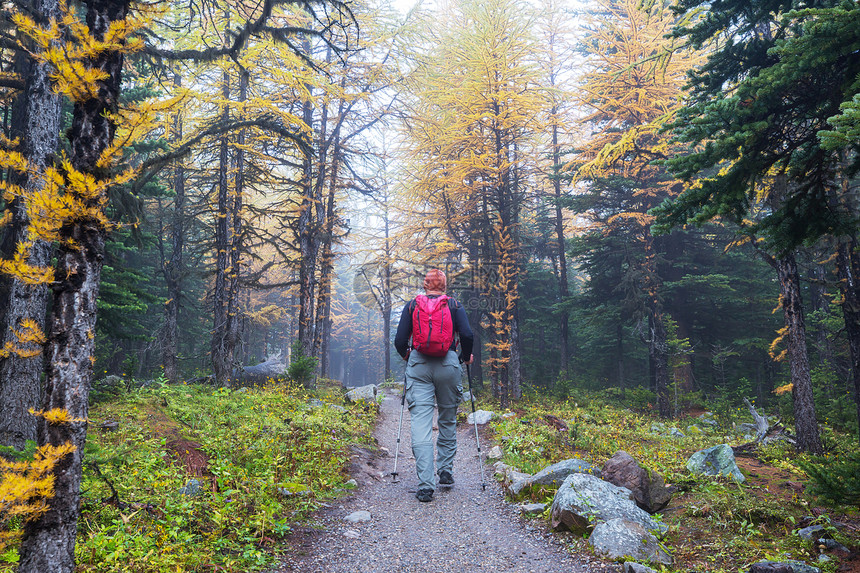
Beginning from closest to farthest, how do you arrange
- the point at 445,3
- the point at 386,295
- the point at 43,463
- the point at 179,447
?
the point at 43,463
the point at 179,447
the point at 445,3
the point at 386,295

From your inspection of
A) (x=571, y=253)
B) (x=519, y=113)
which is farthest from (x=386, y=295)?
(x=519, y=113)

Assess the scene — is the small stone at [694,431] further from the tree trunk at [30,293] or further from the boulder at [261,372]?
the boulder at [261,372]

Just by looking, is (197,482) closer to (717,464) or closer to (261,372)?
(717,464)

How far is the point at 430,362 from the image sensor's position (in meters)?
5.45

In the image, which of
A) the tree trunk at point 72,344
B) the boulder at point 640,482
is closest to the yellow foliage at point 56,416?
the tree trunk at point 72,344

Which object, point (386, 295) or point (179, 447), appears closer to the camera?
point (179, 447)

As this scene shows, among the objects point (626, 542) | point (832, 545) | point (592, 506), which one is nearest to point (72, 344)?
point (626, 542)

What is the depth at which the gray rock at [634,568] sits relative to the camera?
10.4 feet

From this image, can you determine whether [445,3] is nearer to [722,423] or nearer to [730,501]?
[722,423]

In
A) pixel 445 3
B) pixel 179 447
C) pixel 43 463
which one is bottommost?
pixel 179 447

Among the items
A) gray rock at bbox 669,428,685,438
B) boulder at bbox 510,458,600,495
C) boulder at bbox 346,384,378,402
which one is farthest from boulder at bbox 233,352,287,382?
gray rock at bbox 669,428,685,438

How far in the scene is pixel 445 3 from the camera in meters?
23.4

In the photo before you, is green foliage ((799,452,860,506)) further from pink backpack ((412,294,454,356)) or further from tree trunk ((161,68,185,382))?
tree trunk ((161,68,185,382))

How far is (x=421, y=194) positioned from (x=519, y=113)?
525 centimetres
